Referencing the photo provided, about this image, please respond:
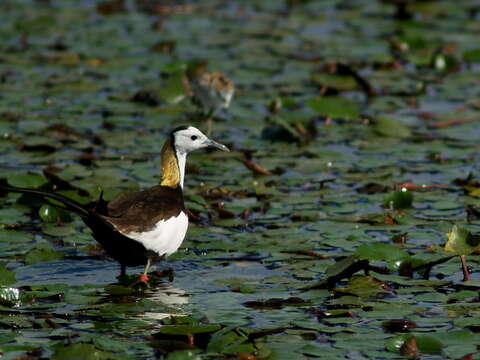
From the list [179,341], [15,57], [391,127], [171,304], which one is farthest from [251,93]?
[179,341]

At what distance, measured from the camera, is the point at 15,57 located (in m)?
13.4

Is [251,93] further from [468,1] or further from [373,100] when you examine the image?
[468,1]

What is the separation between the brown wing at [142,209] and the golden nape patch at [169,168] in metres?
0.26

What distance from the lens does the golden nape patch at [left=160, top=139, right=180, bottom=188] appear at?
25.7ft

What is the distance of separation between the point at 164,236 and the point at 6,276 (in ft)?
3.41

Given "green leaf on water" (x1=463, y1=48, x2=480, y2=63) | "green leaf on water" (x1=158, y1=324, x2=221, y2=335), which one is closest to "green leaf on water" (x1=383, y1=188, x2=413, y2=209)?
"green leaf on water" (x1=158, y1=324, x2=221, y2=335)

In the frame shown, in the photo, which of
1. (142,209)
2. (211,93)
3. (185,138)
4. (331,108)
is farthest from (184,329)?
(331,108)

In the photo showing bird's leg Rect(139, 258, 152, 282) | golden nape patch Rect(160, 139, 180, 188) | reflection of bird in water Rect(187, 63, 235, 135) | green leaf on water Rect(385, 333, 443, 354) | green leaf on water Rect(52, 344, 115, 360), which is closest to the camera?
green leaf on water Rect(52, 344, 115, 360)

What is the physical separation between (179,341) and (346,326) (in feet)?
3.37

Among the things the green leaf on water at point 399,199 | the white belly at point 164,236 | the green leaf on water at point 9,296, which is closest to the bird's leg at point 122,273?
the white belly at point 164,236

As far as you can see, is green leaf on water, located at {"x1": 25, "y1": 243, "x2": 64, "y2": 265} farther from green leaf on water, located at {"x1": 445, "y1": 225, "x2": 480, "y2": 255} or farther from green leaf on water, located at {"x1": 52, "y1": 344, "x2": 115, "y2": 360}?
green leaf on water, located at {"x1": 445, "y1": 225, "x2": 480, "y2": 255}

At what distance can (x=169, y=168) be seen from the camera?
7867mm

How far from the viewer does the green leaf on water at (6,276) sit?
6.66m

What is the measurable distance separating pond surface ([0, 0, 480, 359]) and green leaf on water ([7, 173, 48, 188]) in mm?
16
